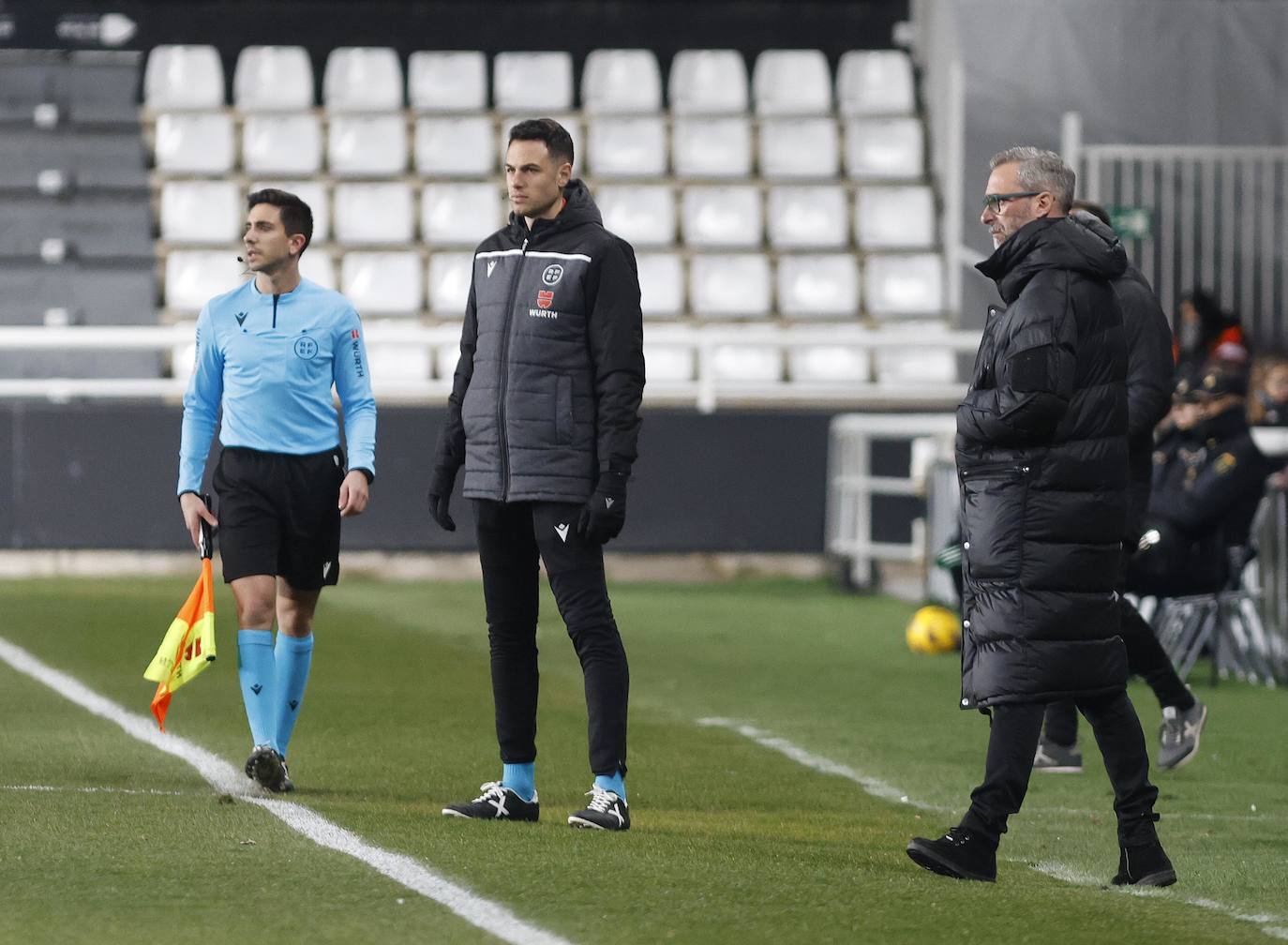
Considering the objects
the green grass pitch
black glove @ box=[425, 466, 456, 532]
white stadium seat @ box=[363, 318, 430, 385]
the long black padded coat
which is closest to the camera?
the green grass pitch

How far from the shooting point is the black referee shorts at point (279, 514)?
22.4ft

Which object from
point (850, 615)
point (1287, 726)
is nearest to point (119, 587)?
point (850, 615)

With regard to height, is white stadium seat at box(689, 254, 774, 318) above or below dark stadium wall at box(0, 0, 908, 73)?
below

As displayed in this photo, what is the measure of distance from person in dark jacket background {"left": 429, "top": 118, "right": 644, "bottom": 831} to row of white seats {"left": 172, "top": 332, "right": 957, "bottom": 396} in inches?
433

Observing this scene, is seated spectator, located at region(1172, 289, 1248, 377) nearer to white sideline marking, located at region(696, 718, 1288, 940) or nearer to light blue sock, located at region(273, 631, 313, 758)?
white sideline marking, located at region(696, 718, 1288, 940)

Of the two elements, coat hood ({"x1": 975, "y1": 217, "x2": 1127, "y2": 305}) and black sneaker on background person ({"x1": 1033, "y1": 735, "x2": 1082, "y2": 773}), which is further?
black sneaker on background person ({"x1": 1033, "y1": 735, "x2": 1082, "y2": 773})

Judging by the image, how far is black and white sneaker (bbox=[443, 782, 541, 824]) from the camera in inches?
250

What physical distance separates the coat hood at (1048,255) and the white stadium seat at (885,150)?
13.9m

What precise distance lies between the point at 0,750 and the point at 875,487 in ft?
28.1

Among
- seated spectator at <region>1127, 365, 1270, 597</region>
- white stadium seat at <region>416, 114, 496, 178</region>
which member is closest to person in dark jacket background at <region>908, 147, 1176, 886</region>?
seated spectator at <region>1127, 365, 1270, 597</region>

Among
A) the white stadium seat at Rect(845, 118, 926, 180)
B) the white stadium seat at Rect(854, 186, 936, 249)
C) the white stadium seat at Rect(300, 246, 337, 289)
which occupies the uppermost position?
the white stadium seat at Rect(845, 118, 926, 180)

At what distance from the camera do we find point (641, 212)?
18.8m

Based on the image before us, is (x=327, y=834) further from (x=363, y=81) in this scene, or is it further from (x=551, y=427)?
(x=363, y=81)

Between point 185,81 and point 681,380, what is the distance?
17.3 ft
